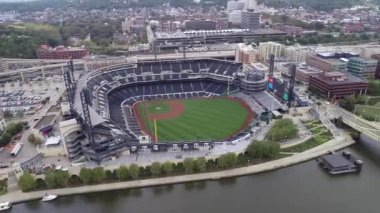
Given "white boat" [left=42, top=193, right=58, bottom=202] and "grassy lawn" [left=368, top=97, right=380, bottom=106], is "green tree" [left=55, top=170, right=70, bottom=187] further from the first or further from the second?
"grassy lawn" [left=368, top=97, right=380, bottom=106]

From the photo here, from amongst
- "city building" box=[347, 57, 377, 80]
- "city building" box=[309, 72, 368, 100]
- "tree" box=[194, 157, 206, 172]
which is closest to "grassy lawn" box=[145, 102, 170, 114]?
"tree" box=[194, 157, 206, 172]

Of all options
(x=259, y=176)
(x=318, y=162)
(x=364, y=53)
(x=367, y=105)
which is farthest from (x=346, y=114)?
(x=364, y=53)

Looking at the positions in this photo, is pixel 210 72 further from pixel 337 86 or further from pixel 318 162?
pixel 318 162

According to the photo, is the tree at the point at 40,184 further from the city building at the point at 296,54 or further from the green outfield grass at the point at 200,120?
the city building at the point at 296,54

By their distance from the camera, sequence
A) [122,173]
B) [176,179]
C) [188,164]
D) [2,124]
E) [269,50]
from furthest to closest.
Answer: [269,50] → [2,124] → [188,164] → [176,179] → [122,173]

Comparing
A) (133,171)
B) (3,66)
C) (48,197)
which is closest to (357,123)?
(133,171)

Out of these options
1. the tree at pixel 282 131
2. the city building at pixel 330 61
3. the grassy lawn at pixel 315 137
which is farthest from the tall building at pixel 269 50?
the tree at pixel 282 131

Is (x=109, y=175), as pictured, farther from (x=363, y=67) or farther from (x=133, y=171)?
(x=363, y=67)
